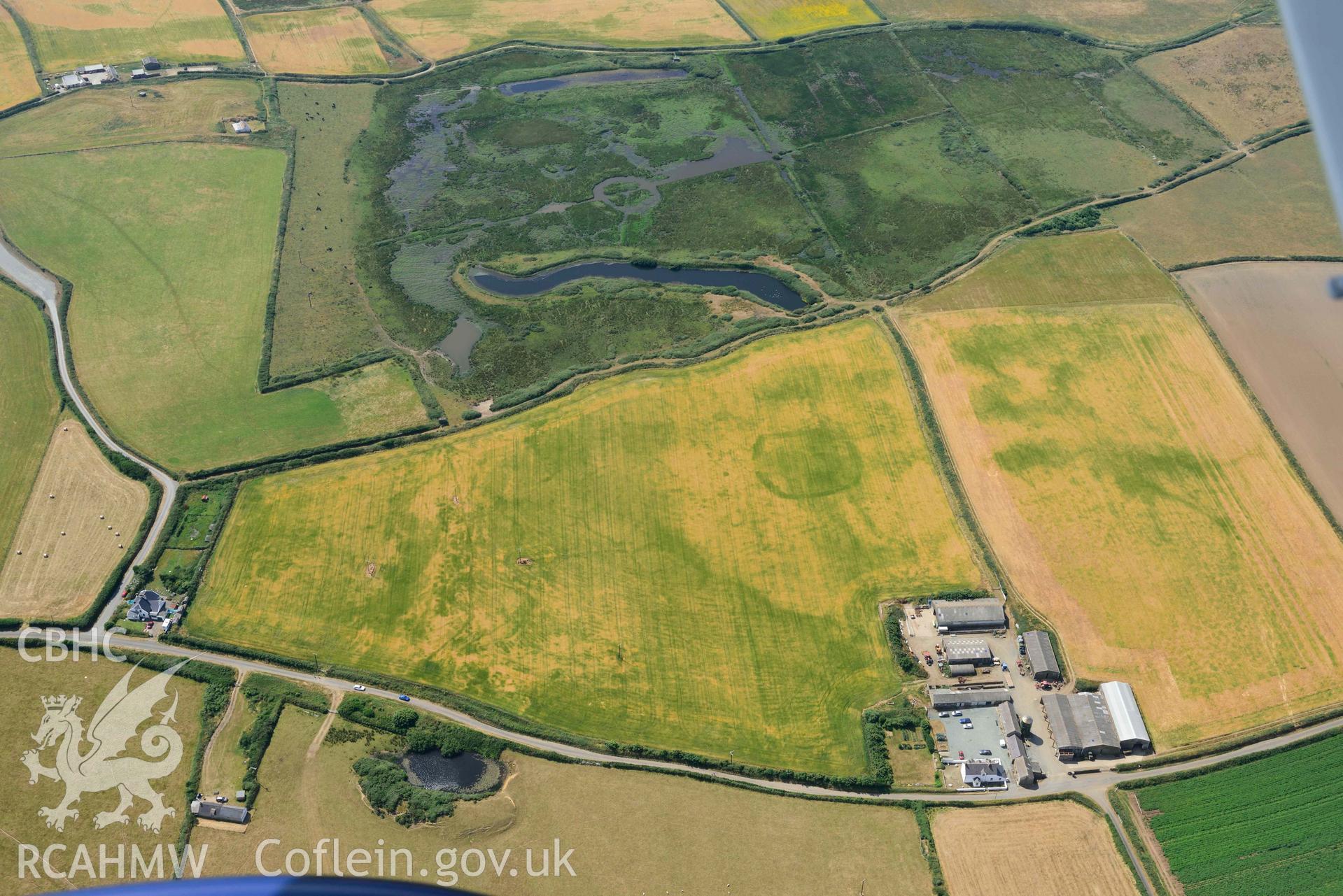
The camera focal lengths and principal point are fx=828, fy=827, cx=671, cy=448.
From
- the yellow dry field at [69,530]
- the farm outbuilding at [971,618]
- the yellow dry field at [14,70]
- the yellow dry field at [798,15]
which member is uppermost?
the yellow dry field at [798,15]

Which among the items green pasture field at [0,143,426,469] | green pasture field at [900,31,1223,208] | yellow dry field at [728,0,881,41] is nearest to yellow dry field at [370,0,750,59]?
yellow dry field at [728,0,881,41]

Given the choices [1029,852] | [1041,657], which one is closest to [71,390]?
[1041,657]

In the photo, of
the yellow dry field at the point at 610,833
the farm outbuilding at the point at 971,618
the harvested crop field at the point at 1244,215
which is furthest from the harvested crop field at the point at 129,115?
the harvested crop field at the point at 1244,215

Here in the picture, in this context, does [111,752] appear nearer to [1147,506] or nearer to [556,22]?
[1147,506]

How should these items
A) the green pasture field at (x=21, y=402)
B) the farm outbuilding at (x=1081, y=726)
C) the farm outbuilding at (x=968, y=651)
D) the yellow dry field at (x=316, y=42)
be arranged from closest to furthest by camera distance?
the farm outbuilding at (x=1081, y=726) → the farm outbuilding at (x=968, y=651) → the green pasture field at (x=21, y=402) → the yellow dry field at (x=316, y=42)

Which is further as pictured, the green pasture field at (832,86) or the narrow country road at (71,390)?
the green pasture field at (832,86)

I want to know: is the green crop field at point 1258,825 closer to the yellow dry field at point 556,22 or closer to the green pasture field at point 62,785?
the green pasture field at point 62,785

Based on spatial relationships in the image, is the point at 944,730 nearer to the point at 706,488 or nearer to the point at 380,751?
the point at 706,488
